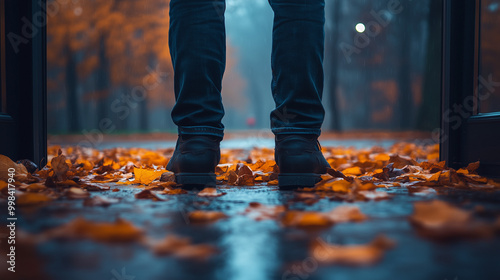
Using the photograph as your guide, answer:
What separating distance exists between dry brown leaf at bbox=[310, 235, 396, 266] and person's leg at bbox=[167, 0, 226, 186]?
0.85 meters

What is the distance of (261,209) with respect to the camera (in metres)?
1.18

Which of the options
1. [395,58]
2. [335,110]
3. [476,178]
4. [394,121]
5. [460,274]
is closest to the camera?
[460,274]

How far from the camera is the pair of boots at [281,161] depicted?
1.56m

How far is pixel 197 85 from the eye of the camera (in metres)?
1.60

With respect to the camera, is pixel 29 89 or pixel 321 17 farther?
pixel 29 89

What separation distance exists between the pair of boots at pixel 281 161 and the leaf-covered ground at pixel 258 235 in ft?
0.27

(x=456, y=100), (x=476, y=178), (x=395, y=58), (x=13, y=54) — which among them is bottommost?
(x=476, y=178)

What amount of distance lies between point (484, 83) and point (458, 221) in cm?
159

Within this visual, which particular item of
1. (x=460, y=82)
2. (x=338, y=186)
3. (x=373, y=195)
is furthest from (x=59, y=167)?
(x=460, y=82)

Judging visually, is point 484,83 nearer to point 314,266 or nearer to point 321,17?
point 321,17

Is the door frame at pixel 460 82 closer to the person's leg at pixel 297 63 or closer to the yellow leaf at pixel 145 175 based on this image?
the person's leg at pixel 297 63

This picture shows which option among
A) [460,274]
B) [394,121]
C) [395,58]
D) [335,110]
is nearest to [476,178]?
[460,274]

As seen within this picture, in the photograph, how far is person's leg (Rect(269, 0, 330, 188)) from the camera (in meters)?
1.58

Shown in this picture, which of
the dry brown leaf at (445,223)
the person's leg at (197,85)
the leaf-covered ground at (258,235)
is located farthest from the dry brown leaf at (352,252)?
the person's leg at (197,85)
